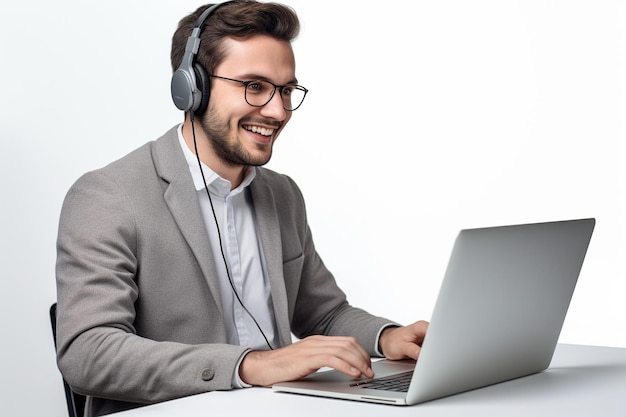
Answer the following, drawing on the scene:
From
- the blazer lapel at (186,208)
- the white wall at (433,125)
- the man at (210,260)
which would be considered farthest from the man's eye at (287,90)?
the white wall at (433,125)

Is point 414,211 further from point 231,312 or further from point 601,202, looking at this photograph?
point 231,312

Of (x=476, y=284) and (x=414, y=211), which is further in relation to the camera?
(x=414, y=211)

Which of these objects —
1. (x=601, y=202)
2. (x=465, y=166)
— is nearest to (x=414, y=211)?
(x=465, y=166)

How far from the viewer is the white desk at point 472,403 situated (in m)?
1.23

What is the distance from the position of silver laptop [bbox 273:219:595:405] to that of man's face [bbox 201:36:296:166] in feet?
1.89

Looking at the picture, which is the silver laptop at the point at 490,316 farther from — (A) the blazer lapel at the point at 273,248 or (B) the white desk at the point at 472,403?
(A) the blazer lapel at the point at 273,248

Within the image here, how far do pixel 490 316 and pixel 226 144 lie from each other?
783mm

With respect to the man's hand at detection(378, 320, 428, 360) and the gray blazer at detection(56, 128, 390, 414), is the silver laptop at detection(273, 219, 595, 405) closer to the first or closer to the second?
the man's hand at detection(378, 320, 428, 360)

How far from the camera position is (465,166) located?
3.44 meters

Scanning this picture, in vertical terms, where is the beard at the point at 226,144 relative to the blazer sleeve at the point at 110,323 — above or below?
above

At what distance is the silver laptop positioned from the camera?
123 cm

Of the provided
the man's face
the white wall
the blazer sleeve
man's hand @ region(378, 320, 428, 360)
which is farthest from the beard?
the white wall

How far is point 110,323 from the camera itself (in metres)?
1.60

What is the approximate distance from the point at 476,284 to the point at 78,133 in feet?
6.48
